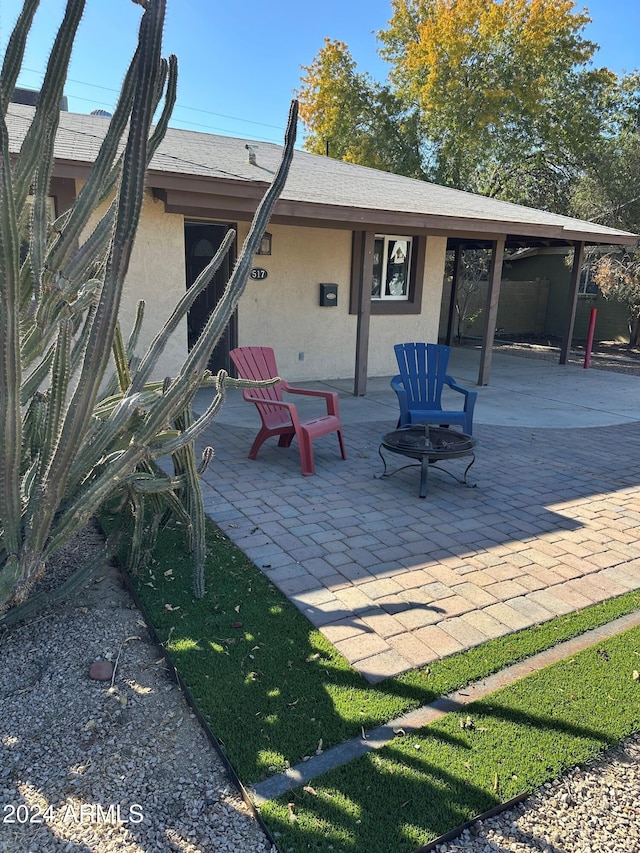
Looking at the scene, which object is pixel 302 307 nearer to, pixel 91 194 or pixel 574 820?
pixel 91 194

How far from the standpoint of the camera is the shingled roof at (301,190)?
639cm

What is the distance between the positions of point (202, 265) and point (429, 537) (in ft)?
21.1

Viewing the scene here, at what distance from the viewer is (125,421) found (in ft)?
8.55

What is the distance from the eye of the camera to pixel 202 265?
895 cm

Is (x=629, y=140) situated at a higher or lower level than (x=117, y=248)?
higher

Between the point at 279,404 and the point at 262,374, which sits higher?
the point at 262,374

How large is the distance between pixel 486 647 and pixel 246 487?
8.24 ft

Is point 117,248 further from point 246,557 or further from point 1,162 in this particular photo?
point 246,557

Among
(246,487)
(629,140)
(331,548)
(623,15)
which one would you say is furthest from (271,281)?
(623,15)

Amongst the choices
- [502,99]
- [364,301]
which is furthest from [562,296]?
[364,301]

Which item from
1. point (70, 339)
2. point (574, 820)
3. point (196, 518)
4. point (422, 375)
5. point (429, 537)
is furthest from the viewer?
point (422, 375)

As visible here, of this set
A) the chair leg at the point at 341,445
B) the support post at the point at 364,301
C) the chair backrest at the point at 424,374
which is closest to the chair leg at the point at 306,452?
the chair leg at the point at 341,445

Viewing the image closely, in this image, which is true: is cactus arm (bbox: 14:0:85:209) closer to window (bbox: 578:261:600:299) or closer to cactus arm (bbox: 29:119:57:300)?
cactus arm (bbox: 29:119:57:300)

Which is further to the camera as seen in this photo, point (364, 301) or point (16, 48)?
point (364, 301)
